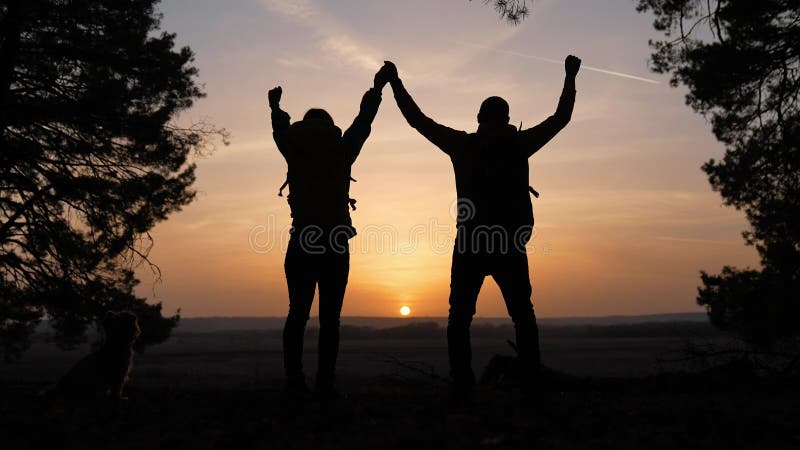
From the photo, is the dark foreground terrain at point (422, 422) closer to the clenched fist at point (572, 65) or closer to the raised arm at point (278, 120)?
the raised arm at point (278, 120)

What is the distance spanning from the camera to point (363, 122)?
5598 mm

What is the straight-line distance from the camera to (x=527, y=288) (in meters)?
4.88

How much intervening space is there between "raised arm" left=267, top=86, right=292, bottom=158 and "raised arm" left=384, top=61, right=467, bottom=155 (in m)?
0.97

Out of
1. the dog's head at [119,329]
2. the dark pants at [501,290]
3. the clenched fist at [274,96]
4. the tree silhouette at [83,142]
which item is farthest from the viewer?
the tree silhouette at [83,142]

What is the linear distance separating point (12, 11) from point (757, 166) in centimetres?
1156

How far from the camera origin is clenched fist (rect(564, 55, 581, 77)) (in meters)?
5.36

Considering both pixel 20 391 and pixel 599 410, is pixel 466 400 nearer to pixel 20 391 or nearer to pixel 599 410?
pixel 599 410

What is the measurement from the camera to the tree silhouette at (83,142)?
35.5 ft

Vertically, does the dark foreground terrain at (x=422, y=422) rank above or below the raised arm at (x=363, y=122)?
below

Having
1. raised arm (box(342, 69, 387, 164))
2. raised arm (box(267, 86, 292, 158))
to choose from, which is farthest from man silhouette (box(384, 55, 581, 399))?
raised arm (box(267, 86, 292, 158))

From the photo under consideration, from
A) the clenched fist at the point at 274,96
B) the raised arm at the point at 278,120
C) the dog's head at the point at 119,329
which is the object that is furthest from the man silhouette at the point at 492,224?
the dog's head at the point at 119,329

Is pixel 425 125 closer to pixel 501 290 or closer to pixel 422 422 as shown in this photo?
pixel 501 290

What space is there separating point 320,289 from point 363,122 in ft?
4.61

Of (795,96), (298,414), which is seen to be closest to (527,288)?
(298,414)
